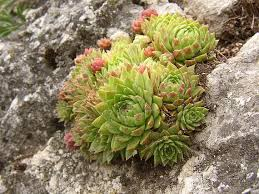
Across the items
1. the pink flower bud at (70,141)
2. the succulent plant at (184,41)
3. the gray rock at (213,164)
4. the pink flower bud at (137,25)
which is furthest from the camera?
the pink flower bud at (137,25)

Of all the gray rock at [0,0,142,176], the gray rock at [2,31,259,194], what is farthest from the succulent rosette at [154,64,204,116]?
the gray rock at [0,0,142,176]

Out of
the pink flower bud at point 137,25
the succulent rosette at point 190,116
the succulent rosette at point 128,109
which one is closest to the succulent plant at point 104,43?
the pink flower bud at point 137,25

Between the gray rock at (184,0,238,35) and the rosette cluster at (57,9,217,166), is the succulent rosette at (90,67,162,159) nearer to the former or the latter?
the rosette cluster at (57,9,217,166)

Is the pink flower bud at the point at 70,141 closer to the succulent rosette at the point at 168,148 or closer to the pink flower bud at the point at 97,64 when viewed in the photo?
Answer: the pink flower bud at the point at 97,64

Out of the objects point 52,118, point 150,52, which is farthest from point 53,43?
point 150,52

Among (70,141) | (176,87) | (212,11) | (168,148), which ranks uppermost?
(176,87)

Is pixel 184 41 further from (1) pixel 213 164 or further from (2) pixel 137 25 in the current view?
(1) pixel 213 164

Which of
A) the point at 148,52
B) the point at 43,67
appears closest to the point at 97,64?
the point at 148,52
